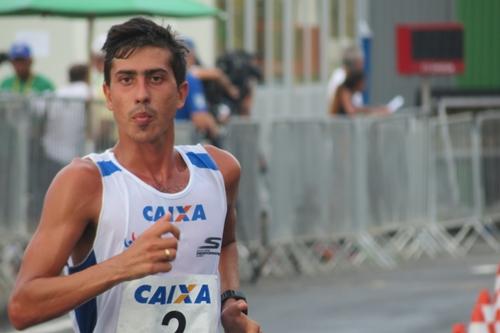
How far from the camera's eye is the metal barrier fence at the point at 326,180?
587 inches

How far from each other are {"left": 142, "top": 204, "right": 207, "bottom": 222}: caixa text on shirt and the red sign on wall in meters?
17.0

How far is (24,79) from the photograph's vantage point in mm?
17062

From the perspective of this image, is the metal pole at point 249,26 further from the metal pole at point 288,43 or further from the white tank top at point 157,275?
the white tank top at point 157,275

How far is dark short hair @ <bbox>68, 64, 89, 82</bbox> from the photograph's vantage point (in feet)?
57.4

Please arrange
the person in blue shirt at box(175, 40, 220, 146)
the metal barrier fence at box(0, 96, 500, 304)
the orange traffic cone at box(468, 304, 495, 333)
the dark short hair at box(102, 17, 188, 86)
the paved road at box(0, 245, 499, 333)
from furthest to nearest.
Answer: the person in blue shirt at box(175, 40, 220, 146) → the metal barrier fence at box(0, 96, 500, 304) → the paved road at box(0, 245, 499, 333) → the orange traffic cone at box(468, 304, 495, 333) → the dark short hair at box(102, 17, 188, 86)

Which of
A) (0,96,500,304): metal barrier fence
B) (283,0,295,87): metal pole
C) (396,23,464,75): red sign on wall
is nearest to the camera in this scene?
(0,96,500,304): metal barrier fence

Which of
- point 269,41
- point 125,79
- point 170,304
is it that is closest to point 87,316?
point 170,304

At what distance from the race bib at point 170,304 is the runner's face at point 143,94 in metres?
0.39

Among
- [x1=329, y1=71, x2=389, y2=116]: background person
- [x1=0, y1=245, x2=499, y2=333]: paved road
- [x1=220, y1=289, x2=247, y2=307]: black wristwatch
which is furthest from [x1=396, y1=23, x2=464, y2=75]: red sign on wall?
[x1=220, y1=289, x2=247, y2=307]: black wristwatch

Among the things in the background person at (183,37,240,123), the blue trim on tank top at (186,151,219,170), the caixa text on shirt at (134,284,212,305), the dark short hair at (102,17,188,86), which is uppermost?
the dark short hair at (102,17,188,86)

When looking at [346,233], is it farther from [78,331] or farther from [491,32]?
[491,32]

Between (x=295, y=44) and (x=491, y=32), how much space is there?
571cm

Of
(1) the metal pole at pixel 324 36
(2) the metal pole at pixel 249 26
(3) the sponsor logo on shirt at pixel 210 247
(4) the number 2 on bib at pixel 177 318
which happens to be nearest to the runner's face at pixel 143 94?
(3) the sponsor logo on shirt at pixel 210 247

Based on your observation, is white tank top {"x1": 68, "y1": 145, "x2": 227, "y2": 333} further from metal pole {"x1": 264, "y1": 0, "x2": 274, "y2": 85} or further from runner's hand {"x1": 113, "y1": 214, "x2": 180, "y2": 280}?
metal pole {"x1": 264, "y1": 0, "x2": 274, "y2": 85}
